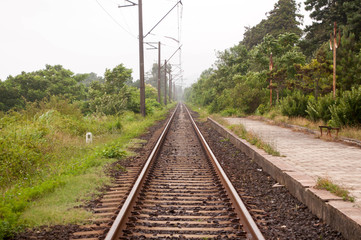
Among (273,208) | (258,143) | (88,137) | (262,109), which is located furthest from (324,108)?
(273,208)

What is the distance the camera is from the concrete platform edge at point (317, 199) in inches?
153

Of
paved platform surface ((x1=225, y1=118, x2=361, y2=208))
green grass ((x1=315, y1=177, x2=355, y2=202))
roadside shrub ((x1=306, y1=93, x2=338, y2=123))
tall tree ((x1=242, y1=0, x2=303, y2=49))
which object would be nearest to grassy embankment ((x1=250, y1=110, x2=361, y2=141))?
roadside shrub ((x1=306, y1=93, x2=338, y2=123))

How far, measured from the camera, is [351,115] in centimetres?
1171

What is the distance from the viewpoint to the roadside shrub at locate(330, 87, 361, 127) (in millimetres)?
11312

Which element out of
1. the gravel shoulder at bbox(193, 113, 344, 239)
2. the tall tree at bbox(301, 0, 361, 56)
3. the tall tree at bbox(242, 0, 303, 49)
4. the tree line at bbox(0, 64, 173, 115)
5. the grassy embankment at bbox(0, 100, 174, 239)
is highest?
the tall tree at bbox(242, 0, 303, 49)

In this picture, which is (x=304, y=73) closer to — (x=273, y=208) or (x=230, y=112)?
(x=230, y=112)

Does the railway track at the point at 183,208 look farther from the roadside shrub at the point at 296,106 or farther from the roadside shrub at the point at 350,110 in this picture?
the roadside shrub at the point at 296,106

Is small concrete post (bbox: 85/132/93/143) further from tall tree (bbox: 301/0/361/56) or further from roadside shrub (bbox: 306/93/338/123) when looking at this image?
tall tree (bbox: 301/0/361/56)

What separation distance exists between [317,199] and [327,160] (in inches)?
136

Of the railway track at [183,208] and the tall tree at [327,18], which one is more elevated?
the tall tree at [327,18]

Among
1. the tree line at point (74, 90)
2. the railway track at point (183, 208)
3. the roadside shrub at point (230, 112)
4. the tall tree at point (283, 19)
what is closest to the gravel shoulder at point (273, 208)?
the railway track at point (183, 208)

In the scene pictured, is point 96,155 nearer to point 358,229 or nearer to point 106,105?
point 358,229

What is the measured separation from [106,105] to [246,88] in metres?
10.7

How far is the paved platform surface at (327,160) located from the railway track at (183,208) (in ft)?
5.57
